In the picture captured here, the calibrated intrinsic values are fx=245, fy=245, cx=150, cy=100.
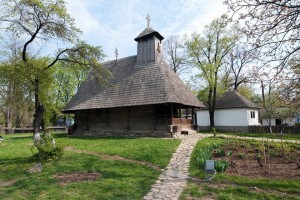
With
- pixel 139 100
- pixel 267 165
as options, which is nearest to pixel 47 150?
pixel 267 165

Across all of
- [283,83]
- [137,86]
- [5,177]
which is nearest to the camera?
[283,83]

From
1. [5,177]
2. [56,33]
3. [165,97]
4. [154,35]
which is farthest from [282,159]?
[154,35]

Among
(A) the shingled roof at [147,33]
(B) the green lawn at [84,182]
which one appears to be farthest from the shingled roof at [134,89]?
(B) the green lawn at [84,182]

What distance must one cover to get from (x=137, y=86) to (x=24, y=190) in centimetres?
1320

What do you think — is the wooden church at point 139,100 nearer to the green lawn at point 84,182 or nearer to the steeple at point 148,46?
the steeple at point 148,46

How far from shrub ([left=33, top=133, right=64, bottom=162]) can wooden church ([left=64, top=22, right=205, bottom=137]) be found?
806 centimetres

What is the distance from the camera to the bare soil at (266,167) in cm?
750

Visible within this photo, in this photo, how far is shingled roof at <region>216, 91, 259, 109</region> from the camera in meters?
28.5

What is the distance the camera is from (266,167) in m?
8.20

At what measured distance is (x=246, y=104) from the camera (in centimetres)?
2830

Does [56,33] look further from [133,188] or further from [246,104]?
[246,104]

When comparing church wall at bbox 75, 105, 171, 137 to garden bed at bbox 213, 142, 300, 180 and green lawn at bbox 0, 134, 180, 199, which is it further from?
garden bed at bbox 213, 142, 300, 180

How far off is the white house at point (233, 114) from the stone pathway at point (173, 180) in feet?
63.5

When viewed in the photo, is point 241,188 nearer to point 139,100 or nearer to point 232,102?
point 139,100
